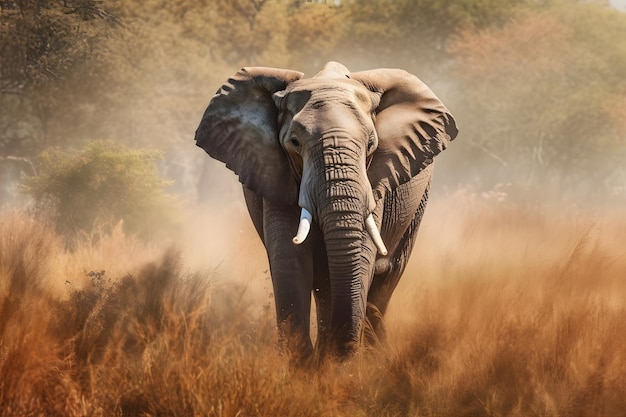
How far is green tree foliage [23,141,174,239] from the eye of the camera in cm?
1892

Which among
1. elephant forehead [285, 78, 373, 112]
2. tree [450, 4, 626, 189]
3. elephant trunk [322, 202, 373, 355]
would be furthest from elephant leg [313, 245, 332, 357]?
tree [450, 4, 626, 189]

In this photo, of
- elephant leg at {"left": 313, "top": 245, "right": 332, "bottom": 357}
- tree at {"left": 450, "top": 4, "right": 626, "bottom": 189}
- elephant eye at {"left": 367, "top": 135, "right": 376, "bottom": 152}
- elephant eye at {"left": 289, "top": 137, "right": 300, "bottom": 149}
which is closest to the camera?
elephant eye at {"left": 289, "top": 137, "right": 300, "bottom": 149}

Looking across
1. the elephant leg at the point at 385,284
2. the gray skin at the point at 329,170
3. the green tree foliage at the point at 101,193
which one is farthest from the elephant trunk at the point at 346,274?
the green tree foliage at the point at 101,193

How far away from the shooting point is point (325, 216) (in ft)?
26.5

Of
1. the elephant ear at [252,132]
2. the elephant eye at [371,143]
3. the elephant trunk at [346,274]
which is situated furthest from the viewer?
the elephant ear at [252,132]

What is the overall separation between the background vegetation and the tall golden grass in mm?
22

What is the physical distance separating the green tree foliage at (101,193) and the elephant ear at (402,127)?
32.2 ft

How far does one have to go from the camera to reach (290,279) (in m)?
8.53

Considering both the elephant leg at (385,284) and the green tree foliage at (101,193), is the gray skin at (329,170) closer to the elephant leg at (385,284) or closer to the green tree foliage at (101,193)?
the elephant leg at (385,284)

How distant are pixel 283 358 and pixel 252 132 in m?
2.01

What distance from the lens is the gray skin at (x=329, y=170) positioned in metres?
8.15

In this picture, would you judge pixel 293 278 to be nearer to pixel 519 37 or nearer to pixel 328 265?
pixel 328 265

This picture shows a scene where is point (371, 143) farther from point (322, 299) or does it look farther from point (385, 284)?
point (385, 284)

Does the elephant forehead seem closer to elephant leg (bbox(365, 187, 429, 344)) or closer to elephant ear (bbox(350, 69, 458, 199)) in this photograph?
elephant ear (bbox(350, 69, 458, 199))
